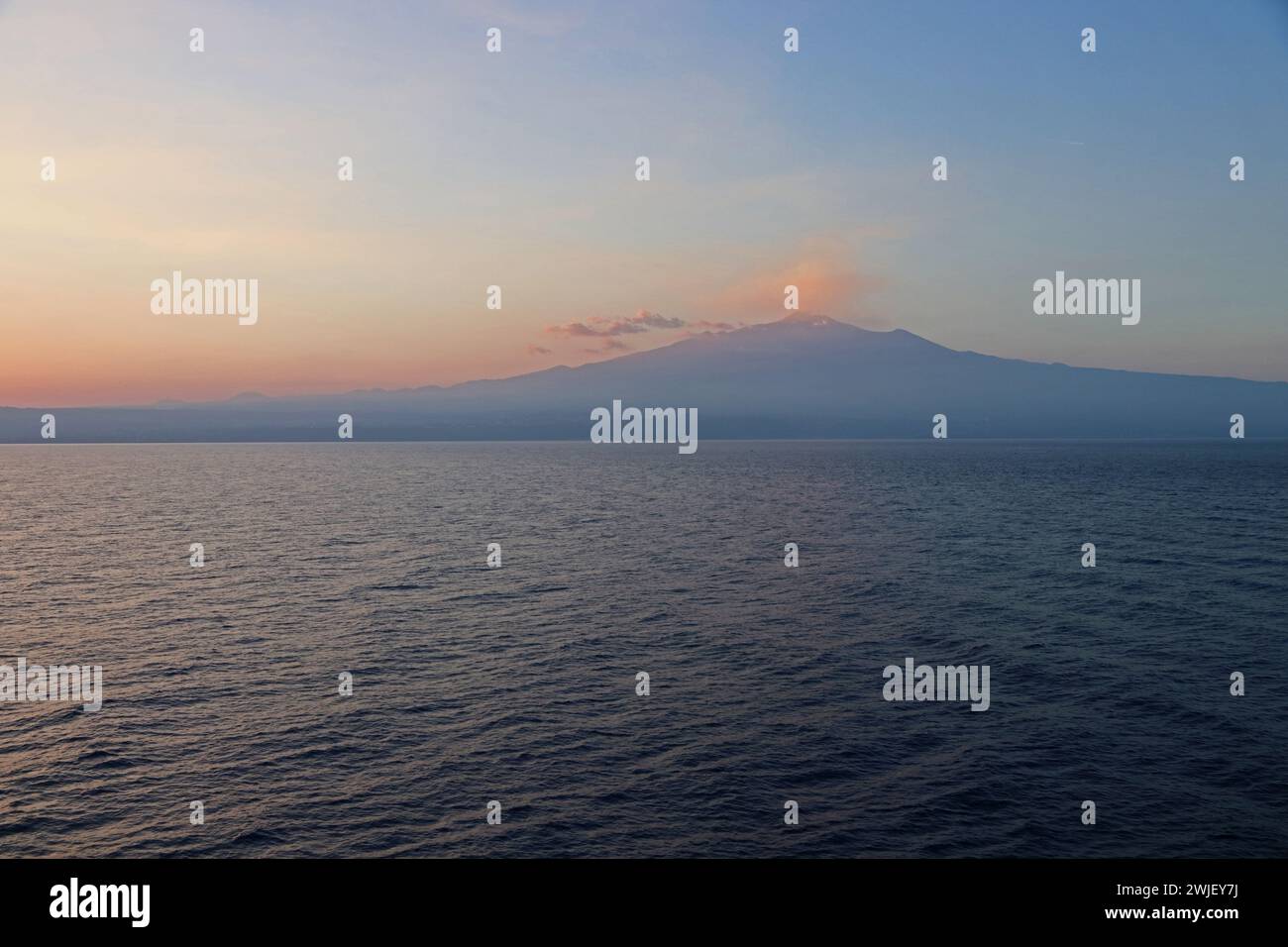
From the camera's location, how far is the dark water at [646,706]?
1148 inches

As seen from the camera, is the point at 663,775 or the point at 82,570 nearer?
the point at 663,775

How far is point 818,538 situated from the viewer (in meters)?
105

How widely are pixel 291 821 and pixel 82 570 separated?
225ft

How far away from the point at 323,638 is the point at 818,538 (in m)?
67.5

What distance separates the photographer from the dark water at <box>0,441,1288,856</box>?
29.2m

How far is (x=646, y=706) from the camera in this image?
41188mm

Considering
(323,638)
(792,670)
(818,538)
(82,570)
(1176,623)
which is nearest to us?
(792,670)

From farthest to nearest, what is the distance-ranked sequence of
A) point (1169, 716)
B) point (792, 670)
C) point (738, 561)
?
point (738, 561) < point (792, 670) < point (1169, 716)
